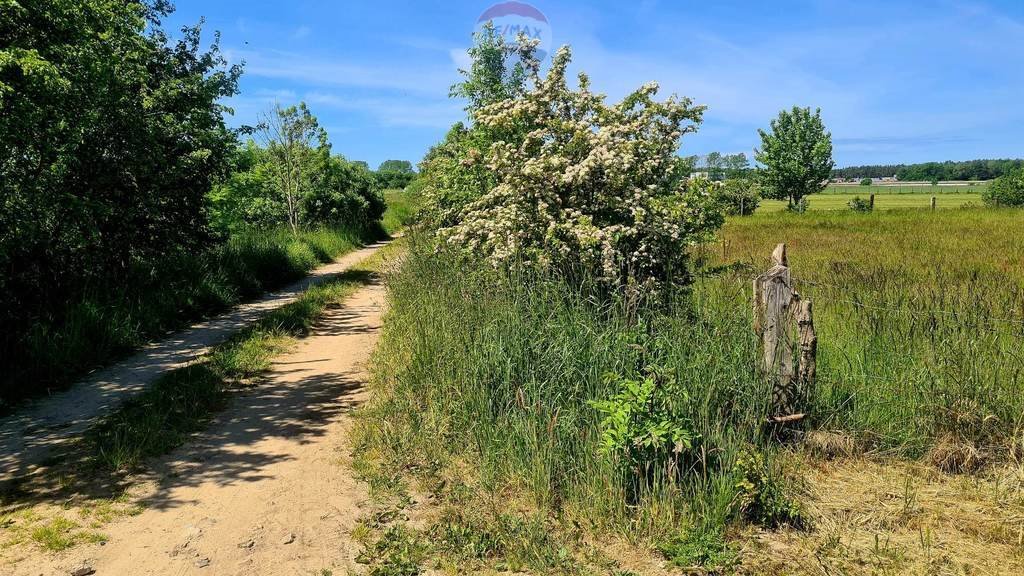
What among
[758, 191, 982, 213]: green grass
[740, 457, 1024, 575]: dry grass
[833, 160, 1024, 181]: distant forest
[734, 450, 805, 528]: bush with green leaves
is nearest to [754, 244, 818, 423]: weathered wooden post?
[740, 457, 1024, 575]: dry grass

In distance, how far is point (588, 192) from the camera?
7.63 meters

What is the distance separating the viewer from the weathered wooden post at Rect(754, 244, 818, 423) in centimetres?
496

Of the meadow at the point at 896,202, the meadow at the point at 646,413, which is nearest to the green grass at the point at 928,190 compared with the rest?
the meadow at the point at 896,202

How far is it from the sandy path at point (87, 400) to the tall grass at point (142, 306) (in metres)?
0.30

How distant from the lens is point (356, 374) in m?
8.12

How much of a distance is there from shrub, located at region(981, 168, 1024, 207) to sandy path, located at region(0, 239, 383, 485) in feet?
165

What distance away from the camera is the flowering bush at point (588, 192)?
7.14 meters

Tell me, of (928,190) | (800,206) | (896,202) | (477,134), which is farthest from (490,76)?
(928,190)

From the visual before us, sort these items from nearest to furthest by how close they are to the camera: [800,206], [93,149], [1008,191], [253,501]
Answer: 1. [253,501]
2. [93,149]
3. [800,206]
4. [1008,191]

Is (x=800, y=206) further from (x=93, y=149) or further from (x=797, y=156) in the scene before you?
(x=93, y=149)

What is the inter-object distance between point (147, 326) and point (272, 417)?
14.1ft

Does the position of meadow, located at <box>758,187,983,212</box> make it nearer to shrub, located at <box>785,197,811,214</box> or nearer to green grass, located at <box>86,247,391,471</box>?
shrub, located at <box>785,197,811,214</box>

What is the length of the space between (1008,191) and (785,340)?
5160cm

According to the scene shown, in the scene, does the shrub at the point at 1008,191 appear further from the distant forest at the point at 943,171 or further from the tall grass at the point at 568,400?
the distant forest at the point at 943,171
